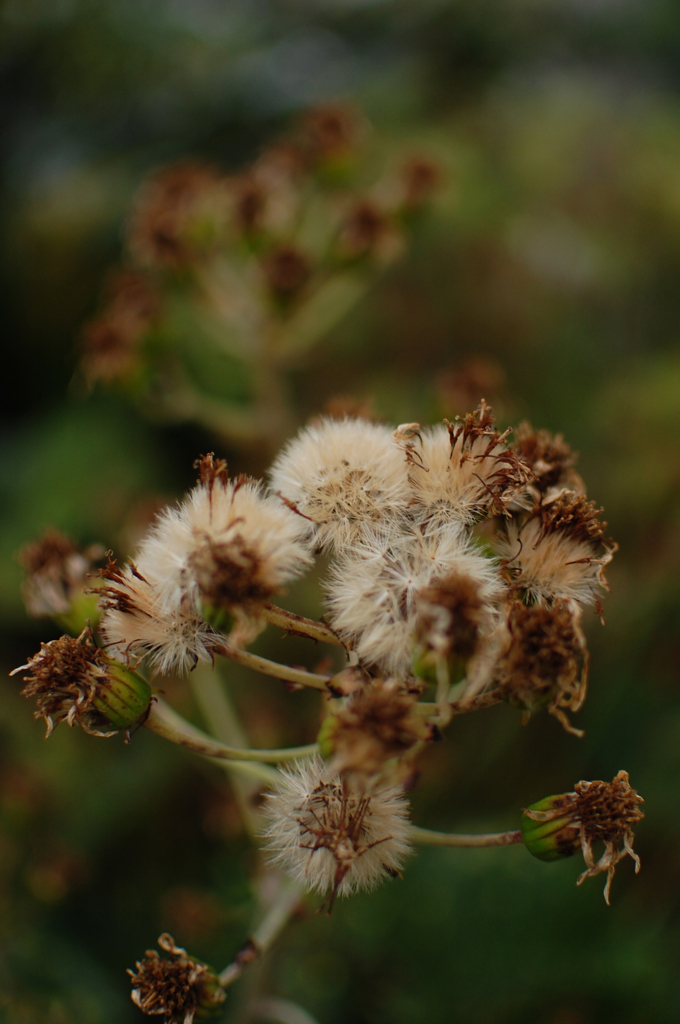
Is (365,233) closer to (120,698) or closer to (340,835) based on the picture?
(120,698)

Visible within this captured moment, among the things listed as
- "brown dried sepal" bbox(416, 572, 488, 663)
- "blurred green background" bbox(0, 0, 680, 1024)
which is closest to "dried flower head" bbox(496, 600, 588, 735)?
"brown dried sepal" bbox(416, 572, 488, 663)

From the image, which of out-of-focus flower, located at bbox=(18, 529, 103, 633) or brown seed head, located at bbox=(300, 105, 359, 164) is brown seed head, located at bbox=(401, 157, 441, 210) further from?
out-of-focus flower, located at bbox=(18, 529, 103, 633)

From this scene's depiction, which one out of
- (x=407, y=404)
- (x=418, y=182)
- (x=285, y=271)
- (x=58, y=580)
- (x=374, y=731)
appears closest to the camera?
(x=374, y=731)

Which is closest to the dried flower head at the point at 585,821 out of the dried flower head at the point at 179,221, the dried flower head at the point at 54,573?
the dried flower head at the point at 54,573

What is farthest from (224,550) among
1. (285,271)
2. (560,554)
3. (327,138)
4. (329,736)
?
(327,138)

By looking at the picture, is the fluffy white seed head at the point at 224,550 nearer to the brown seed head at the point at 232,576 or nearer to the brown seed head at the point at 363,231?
the brown seed head at the point at 232,576

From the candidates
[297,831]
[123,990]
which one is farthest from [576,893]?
[123,990]

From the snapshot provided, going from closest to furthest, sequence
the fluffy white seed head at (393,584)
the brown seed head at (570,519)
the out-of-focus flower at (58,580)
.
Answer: the fluffy white seed head at (393,584), the brown seed head at (570,519), the out-of-focus flower at (58,580)
